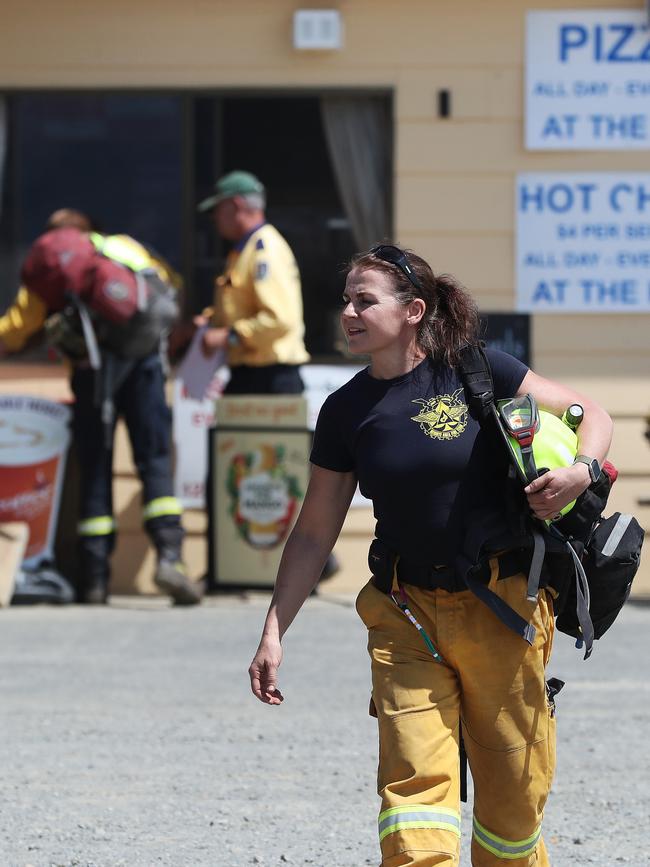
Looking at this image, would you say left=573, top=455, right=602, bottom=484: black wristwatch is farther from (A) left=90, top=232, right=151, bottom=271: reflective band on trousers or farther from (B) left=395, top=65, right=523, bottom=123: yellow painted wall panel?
(B) left=395, top=65, right=523, bottom=123: yellow painted wall panel

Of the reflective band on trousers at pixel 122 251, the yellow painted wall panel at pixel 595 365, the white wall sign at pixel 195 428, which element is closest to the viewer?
the reflective band on trousers at pixel 122 251

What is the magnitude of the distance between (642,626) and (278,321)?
2.60 meters

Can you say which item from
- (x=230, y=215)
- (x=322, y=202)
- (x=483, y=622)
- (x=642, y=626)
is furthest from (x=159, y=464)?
(x=483, y=622)

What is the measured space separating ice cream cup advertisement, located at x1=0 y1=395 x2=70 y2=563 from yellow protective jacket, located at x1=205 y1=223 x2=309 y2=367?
3.74 feet

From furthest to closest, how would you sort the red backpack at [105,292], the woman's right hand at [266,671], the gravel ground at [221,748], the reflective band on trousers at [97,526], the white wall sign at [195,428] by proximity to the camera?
the white wall sign at [195,428] < the reflective band on trousers at [97,526] < the red backpack at [105,292] < the gravel ground at [221,748] < the woman's right hand at [266,671]

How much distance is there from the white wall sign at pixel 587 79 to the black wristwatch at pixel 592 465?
6843mm

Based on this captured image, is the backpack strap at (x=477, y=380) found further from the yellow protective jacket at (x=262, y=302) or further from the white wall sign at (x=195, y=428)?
the white wall sign at (x=195, y=428)

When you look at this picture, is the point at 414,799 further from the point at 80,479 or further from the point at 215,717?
the point at 80,479

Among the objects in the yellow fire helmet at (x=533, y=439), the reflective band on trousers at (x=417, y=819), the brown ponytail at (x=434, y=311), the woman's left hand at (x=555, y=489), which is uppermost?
the brown ponytail at (x=434, y=311)

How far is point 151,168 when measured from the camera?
10.7 meters

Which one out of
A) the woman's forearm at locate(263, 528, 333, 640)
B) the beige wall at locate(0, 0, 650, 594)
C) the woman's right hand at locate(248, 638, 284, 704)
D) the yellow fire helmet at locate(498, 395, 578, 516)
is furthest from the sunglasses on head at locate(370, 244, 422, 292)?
the beige wall at locate(0, 0, 650, 594)

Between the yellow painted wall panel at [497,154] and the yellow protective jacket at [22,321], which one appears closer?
the yellow protective jacket at [22,321]

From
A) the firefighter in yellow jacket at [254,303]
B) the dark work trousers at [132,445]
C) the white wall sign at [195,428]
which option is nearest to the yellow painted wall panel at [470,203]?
the white wall sign at [195,428]

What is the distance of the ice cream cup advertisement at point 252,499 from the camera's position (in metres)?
9.83
